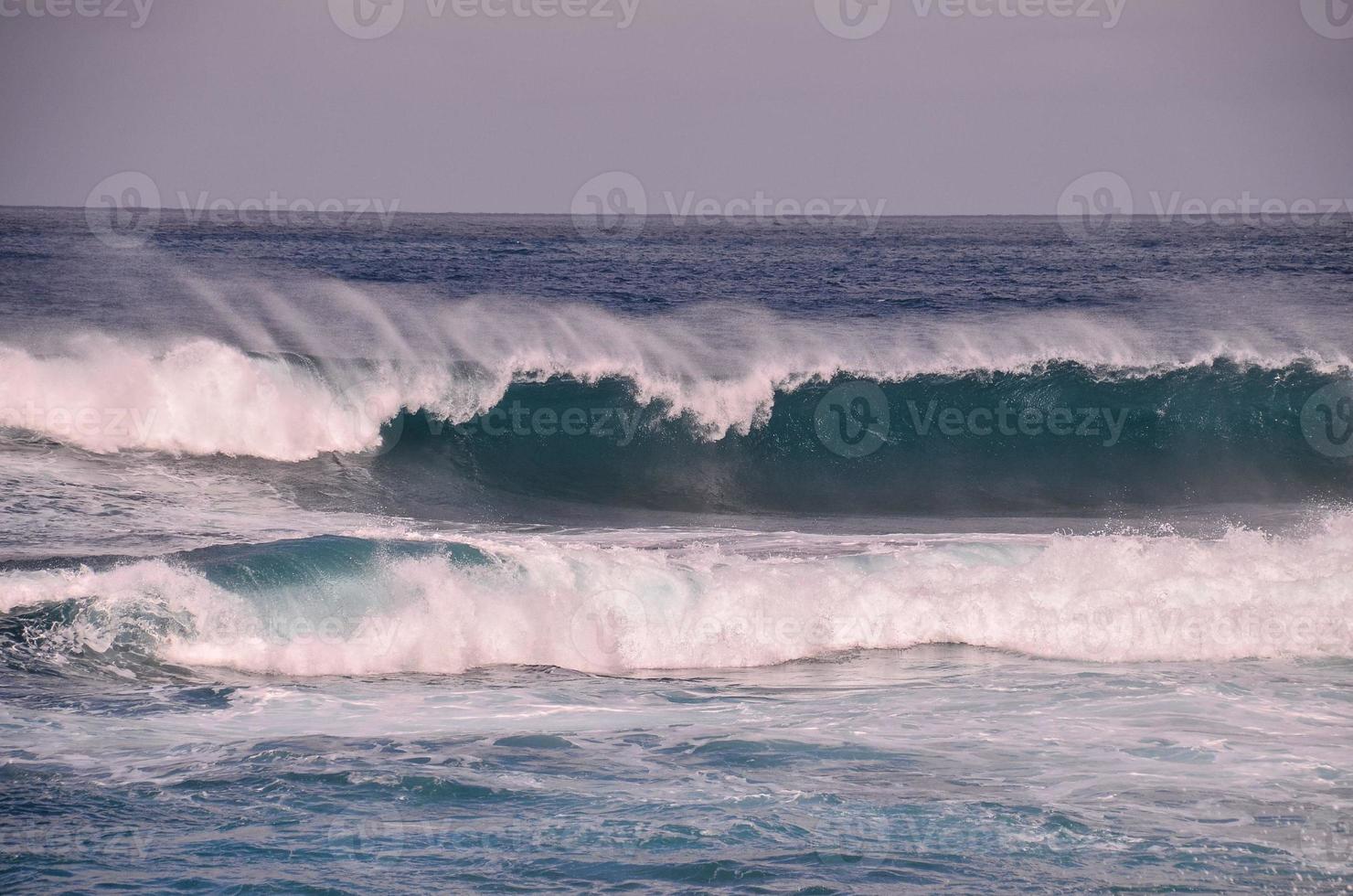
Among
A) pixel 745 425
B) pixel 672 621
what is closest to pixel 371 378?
pixel 745 425

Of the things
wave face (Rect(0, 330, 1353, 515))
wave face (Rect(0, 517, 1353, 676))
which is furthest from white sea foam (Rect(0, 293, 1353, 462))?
wave face (Rect(0, 517, 1353, 676))

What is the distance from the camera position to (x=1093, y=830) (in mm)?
5531

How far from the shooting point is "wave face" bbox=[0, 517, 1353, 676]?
27.5 ft

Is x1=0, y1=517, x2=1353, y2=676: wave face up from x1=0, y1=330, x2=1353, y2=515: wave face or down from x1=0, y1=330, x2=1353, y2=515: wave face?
down

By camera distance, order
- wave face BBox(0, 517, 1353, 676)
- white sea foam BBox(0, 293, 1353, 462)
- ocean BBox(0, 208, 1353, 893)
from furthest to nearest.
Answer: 1. white sea foam BBox(0, 293, 1353, 462)
2. wave face BBox(0, 517, 1353, 676)
3. ocean BBox(0, 208, 1353, 893)

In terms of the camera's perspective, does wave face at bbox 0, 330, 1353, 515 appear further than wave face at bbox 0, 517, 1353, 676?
Yes

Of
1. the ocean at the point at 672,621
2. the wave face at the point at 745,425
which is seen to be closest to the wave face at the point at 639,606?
the ocean at the point at 672,621

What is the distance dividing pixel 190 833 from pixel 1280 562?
8.20 metres

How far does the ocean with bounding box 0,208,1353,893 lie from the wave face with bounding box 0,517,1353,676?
0.03 meters

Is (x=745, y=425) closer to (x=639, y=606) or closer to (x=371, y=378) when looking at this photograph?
(x=371, y=378)

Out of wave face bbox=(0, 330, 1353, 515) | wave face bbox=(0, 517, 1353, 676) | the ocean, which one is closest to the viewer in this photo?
the ocean

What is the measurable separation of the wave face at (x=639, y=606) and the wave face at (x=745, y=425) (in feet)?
13.9

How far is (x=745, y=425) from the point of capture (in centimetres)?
1634

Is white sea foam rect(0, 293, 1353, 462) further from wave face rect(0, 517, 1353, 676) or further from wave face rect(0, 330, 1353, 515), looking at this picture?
wave face rect(0, 517, 1353, 676)
